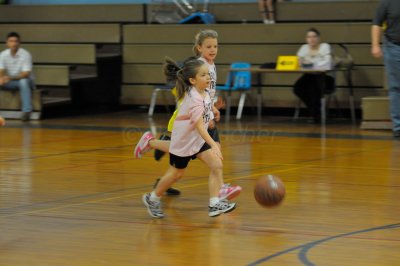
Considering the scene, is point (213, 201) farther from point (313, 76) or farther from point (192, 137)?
point (313, 76)

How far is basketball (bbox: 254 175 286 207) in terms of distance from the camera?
5.61 meters

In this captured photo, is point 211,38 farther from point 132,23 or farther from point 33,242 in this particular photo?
point 132,23

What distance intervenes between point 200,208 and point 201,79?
3.24ft

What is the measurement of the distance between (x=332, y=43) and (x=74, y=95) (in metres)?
5.30

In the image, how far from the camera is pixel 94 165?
845 cm

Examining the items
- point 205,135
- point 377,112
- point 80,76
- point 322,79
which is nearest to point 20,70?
point 80,76

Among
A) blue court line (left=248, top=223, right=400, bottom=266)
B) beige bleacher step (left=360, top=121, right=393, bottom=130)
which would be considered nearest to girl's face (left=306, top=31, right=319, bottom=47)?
beige bleacher step (left=360, top=121, right=393, bottom=130)

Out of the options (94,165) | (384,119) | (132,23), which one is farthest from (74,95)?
(94,165)

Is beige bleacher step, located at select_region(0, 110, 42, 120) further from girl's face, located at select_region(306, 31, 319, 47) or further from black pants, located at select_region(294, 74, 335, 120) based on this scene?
girl's face, located at select_region(306, 31, 319, 47)

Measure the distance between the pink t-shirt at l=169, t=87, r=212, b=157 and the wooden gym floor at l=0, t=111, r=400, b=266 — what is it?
1.54 ft

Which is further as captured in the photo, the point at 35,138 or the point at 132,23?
the point at 132,23

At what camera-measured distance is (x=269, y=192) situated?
18.4ft

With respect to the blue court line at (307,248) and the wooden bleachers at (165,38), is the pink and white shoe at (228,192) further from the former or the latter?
the wooden bleachers at (165,38)

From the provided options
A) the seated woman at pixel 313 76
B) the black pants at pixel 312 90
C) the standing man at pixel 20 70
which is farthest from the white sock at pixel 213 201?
the standing man at pixel 20 70
